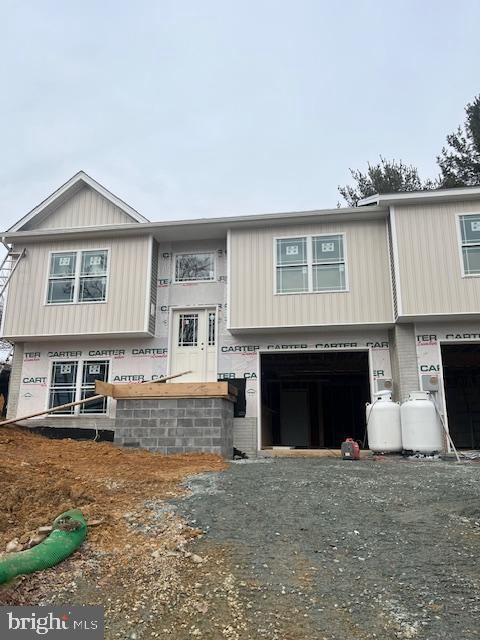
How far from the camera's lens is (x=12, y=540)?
4.39 metres

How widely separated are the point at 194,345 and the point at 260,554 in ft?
30.6

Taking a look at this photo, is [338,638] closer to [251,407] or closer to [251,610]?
[251,610]

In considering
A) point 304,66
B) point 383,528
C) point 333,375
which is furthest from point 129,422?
point 333,375

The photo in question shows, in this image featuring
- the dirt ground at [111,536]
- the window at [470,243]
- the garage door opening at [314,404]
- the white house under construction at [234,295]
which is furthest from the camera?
the garage door opening at [314,404]

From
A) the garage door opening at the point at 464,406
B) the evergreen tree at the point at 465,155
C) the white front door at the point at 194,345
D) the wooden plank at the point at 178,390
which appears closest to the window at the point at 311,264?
the white front door at the point at 194,345

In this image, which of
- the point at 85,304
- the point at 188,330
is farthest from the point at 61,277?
the point at 188,330

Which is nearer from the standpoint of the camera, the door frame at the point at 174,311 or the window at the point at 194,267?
the door frame at the point at 174,311

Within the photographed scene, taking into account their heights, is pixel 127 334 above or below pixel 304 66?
below

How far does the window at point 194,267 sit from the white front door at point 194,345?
0.93 m

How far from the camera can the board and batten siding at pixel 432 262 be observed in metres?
11.5

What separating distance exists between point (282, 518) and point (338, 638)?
2.16 meters

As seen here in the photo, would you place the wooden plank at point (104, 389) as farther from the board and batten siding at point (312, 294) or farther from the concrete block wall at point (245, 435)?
the board and batten siding at point (312, 294)

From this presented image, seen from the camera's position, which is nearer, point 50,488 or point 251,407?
point 50,488

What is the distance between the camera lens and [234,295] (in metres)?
12.7
